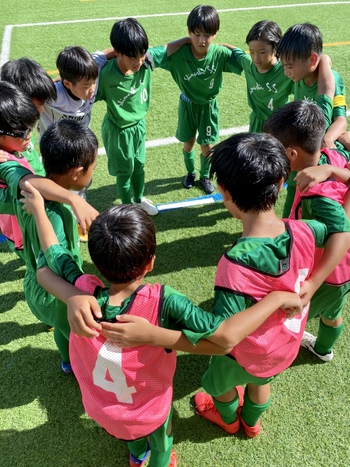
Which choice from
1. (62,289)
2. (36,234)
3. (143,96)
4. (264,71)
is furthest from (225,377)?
(264,71)

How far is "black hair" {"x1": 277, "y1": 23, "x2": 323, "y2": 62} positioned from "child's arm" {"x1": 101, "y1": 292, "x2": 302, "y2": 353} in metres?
2.04

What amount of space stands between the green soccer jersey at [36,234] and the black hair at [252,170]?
846 mm

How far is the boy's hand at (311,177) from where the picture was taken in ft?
6.64

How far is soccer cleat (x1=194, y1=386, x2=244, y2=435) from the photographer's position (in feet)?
8.30

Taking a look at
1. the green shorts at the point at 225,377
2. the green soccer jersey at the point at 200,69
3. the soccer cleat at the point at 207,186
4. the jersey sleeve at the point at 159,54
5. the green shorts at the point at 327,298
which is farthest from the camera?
the soccer cleat at the point at 207,186

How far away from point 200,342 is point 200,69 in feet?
10.1

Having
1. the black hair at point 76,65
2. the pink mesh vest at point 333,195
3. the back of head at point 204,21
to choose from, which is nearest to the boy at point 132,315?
the pink mesh vest at point 333,195

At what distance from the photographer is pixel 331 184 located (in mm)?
2137

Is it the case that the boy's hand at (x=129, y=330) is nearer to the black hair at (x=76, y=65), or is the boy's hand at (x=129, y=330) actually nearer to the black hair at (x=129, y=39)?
the black hair at (x=76, y=65)

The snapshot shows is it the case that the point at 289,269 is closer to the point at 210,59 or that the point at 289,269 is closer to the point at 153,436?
the point at 153,436

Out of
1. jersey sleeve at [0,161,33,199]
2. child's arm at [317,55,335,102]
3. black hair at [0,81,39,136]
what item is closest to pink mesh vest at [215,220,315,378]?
jersey sleeve at [0,161,33,199]

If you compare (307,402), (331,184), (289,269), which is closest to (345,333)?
(307,402)

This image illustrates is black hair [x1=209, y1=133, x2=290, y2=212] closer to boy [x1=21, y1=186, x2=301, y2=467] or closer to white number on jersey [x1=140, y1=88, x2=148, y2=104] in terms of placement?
boy [x1=21, y1=186, x2=301, y2=467]

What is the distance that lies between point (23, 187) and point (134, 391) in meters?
1.14
